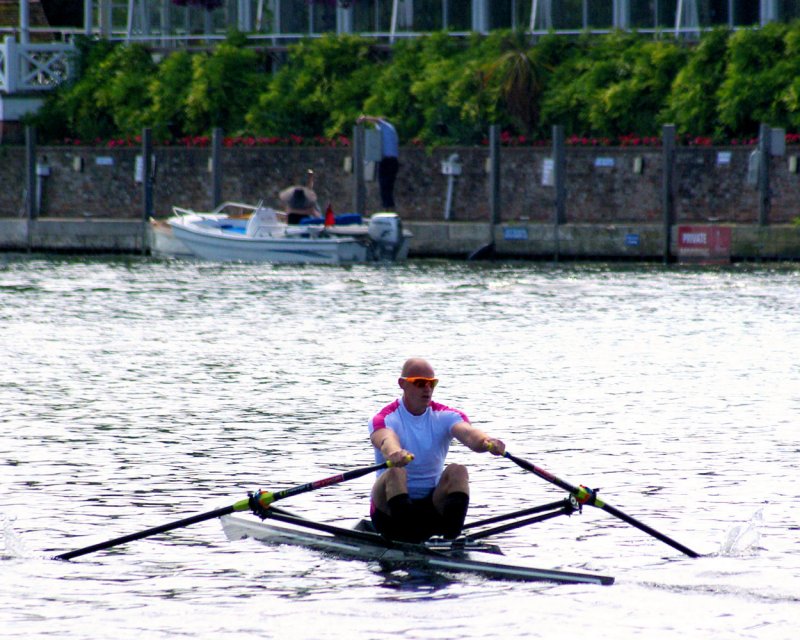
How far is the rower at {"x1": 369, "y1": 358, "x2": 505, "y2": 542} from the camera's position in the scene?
12.2 meters

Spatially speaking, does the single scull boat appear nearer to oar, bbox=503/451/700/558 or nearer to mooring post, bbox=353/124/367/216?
oar, bbox=503/451/700/558

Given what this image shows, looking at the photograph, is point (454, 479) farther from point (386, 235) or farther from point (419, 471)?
point (386, 235)

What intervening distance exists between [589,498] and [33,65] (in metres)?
Result: 43.4

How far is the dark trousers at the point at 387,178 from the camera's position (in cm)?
4338

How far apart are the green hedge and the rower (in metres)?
30.1

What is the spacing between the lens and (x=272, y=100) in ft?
158

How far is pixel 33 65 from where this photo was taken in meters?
53.5

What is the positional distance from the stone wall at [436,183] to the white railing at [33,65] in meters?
3.55

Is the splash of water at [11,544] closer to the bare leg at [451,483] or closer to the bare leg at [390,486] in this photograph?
the bare leg at [390,486]

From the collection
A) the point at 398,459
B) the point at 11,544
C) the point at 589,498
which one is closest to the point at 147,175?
the point at 11,544

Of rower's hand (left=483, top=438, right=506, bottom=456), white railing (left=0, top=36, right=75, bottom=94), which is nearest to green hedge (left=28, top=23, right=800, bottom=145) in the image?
white railing (left=0, top=36, right=75, bottom=94)

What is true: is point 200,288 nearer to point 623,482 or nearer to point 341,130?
point 341,130

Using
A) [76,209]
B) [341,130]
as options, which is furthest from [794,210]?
[76,209]

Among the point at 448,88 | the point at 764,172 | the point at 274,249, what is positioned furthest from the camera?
the point at 448,88
